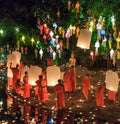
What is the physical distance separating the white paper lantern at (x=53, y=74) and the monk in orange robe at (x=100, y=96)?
1.23 meters

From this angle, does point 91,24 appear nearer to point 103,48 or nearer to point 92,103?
point 103,48

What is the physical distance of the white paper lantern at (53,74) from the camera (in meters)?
11.8

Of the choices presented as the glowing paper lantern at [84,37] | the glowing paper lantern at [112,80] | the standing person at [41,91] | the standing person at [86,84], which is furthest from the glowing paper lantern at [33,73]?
the glowing paper lantern at [112,80]

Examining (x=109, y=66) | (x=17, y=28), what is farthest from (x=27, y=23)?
(x=109, y=66)

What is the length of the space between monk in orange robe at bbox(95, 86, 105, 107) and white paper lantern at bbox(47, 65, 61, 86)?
1.23 m

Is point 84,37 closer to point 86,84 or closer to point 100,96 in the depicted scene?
point 86,84

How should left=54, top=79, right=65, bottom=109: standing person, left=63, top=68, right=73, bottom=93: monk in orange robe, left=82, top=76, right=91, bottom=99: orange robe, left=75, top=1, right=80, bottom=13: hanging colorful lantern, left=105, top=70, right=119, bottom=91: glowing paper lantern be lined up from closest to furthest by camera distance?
1. left=105, top=70, right=119, bottom=91: glowing paper lantern
2. left=54, top=79, right=65, bottom=109: standing person
3. left=82, top=76, right=91, bottom=99: orange robe
4. left=63, top=68, right=73, bottom=93: monk in orange robe
5. left=75, top=1, right=80, bottom=13: hanging colorful lantern

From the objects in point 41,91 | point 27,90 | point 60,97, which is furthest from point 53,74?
point 27,90

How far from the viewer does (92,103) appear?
11734mm

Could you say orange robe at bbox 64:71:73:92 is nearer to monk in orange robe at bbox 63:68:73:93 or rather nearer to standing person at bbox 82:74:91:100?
monk in orange robe at bbox 63:68:73:93

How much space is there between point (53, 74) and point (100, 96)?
1433 millimetres

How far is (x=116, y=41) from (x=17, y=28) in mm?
5483

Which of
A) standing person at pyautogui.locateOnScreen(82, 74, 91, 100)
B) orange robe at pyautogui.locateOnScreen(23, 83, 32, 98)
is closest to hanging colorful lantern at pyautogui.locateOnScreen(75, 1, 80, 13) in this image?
standing person at pyautogui.locateOnScreen(82, 74, 91, 100)

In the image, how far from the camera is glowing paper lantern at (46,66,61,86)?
38.6 feet
